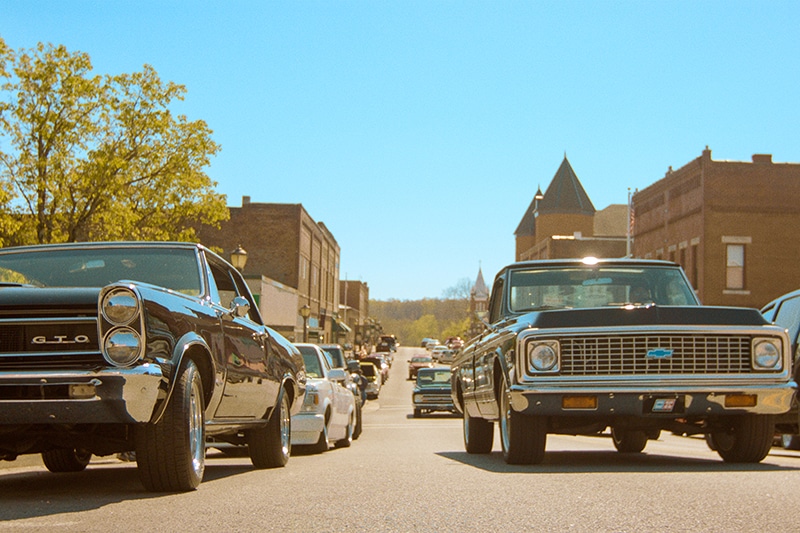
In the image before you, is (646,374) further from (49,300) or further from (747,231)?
(747,231)

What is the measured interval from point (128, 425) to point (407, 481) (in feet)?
7.01

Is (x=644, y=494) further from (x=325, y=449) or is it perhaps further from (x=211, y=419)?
(x=325, y=449)

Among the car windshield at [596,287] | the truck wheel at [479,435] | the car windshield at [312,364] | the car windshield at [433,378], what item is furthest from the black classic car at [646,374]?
the car windshield at [433,378]

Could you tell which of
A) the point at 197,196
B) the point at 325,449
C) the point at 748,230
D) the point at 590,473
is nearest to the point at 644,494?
the point at 590,473

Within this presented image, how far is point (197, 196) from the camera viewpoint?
33.9m

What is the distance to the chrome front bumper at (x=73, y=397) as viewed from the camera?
6035 millimetres

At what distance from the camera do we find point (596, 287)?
35.8 feet

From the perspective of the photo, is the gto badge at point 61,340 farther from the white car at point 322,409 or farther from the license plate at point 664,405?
the white car at point 322,409

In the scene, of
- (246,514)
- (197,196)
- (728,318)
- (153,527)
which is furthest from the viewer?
(197,196)

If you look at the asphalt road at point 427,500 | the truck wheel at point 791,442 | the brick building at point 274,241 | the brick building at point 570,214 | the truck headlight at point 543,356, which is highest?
the brick building at point 570,214

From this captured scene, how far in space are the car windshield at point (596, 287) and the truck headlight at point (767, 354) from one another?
1615 mm

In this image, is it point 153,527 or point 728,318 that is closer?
point 153,527

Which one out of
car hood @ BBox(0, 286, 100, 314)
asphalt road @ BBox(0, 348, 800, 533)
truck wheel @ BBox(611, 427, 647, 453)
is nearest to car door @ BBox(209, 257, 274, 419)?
asphalt road @ BBox(0, 348, 800, 533)

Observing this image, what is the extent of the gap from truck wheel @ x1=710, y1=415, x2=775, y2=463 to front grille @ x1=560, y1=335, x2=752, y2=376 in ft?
1.70
